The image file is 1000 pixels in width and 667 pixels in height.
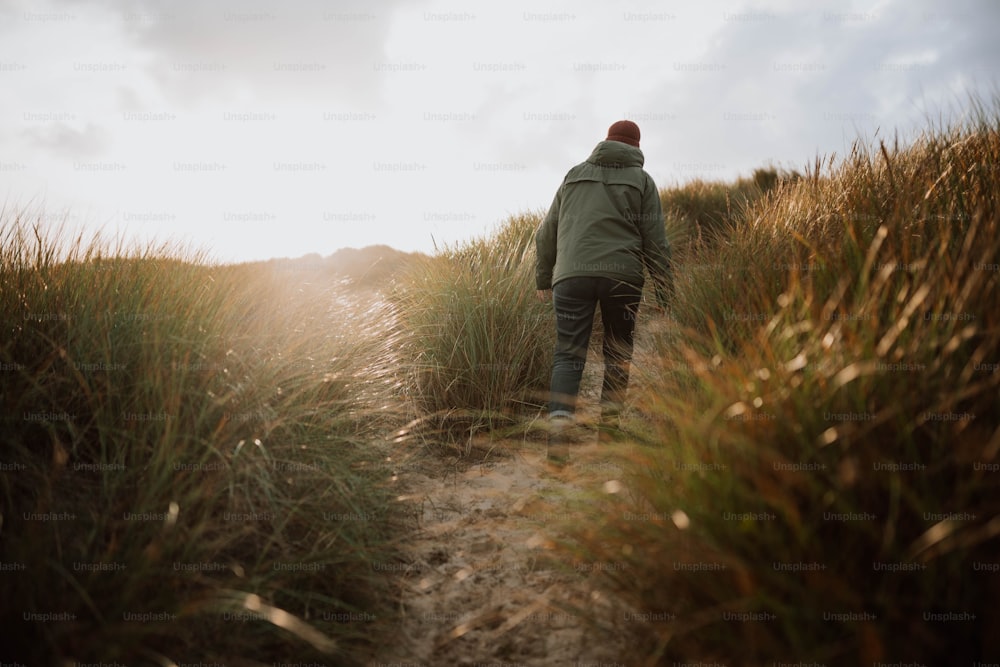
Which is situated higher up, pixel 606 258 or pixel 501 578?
pixel 606 258

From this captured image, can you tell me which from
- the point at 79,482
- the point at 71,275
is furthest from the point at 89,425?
the point at 71,275

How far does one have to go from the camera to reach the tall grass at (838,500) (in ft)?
4.36

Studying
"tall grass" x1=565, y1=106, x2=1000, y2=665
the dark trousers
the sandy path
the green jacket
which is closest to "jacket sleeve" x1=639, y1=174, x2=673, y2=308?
the green jacket

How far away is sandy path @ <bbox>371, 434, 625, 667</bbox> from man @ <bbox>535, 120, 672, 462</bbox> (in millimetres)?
721

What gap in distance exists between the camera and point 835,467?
58.8 inches

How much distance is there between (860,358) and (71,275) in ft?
12.5

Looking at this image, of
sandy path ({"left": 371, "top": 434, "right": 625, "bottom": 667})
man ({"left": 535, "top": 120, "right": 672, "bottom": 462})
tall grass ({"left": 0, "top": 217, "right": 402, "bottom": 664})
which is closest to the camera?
tall grass ({"left": 0, "top": 217, "right": 402, "bottom": 664})

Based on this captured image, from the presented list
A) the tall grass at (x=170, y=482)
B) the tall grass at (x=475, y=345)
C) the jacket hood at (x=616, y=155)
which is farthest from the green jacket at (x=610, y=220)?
the tall grass at (x=170, y=482)

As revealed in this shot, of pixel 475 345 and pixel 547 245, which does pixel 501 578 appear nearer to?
pixel 475 345

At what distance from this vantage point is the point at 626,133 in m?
4.09

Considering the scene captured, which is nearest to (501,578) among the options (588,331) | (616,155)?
(588,331)

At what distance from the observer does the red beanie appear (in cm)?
409

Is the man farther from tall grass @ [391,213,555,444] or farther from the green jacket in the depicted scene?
tall grass @ [391,213,555,444]

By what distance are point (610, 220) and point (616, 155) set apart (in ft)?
1.77
